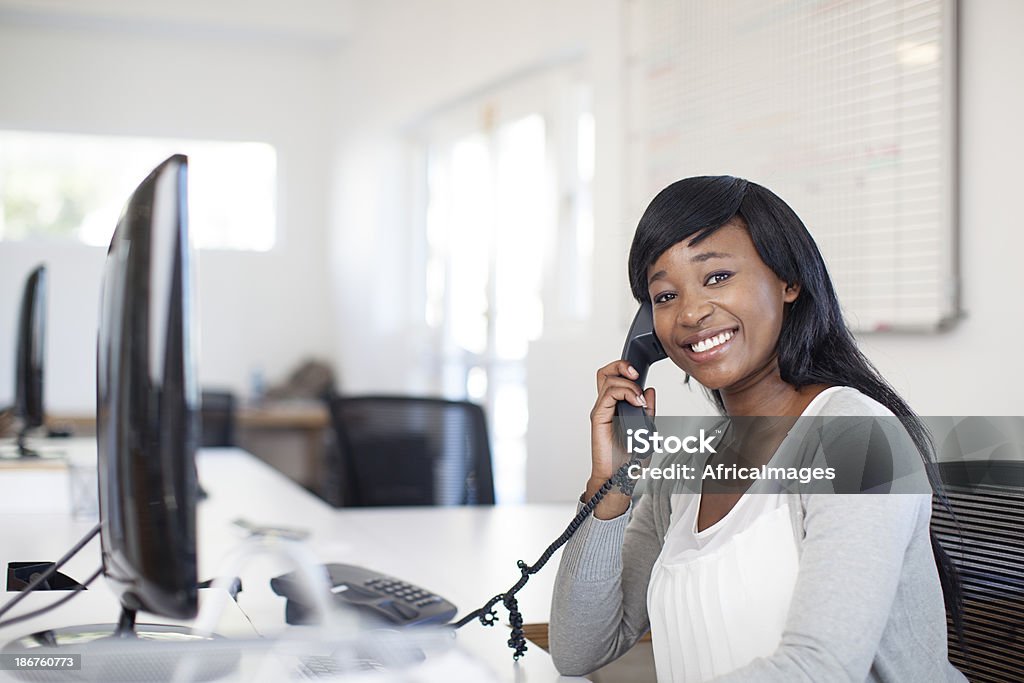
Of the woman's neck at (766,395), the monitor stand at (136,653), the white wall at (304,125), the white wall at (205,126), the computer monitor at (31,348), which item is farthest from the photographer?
the white wall at (205,126)

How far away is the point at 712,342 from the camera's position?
2.71ft

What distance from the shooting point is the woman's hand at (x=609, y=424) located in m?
0.91

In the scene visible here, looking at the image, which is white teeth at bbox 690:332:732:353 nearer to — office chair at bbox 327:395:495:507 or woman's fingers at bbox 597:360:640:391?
woman's fingers at bbox 597:360:640:391

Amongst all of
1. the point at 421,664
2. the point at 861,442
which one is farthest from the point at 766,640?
the point at 421,664

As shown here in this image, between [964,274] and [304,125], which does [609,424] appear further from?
[304,125]

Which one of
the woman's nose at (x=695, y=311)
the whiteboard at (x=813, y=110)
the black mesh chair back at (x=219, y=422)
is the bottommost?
the black mesh chair back at (x=219, y=422)

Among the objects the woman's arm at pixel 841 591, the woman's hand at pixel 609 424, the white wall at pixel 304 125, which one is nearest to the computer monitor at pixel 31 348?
the white wall at pixel 304 125

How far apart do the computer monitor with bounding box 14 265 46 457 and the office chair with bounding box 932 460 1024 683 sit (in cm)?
146

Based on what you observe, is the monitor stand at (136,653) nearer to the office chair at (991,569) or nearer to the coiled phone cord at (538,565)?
the coiled phone cord at (538,565)

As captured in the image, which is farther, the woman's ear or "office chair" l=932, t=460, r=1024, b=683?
"office chair" l=932, t=460, r=1024, b=683

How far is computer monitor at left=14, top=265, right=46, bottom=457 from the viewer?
1.76 meters

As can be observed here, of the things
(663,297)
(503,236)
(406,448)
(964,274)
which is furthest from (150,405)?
(503,236)

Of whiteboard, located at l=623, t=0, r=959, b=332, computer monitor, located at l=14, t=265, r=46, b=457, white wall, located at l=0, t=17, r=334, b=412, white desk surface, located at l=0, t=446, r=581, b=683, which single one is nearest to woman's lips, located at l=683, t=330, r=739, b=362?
whiteboard, located at l=623, t=0, r=959, b=332

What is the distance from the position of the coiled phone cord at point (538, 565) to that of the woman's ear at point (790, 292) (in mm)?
209
